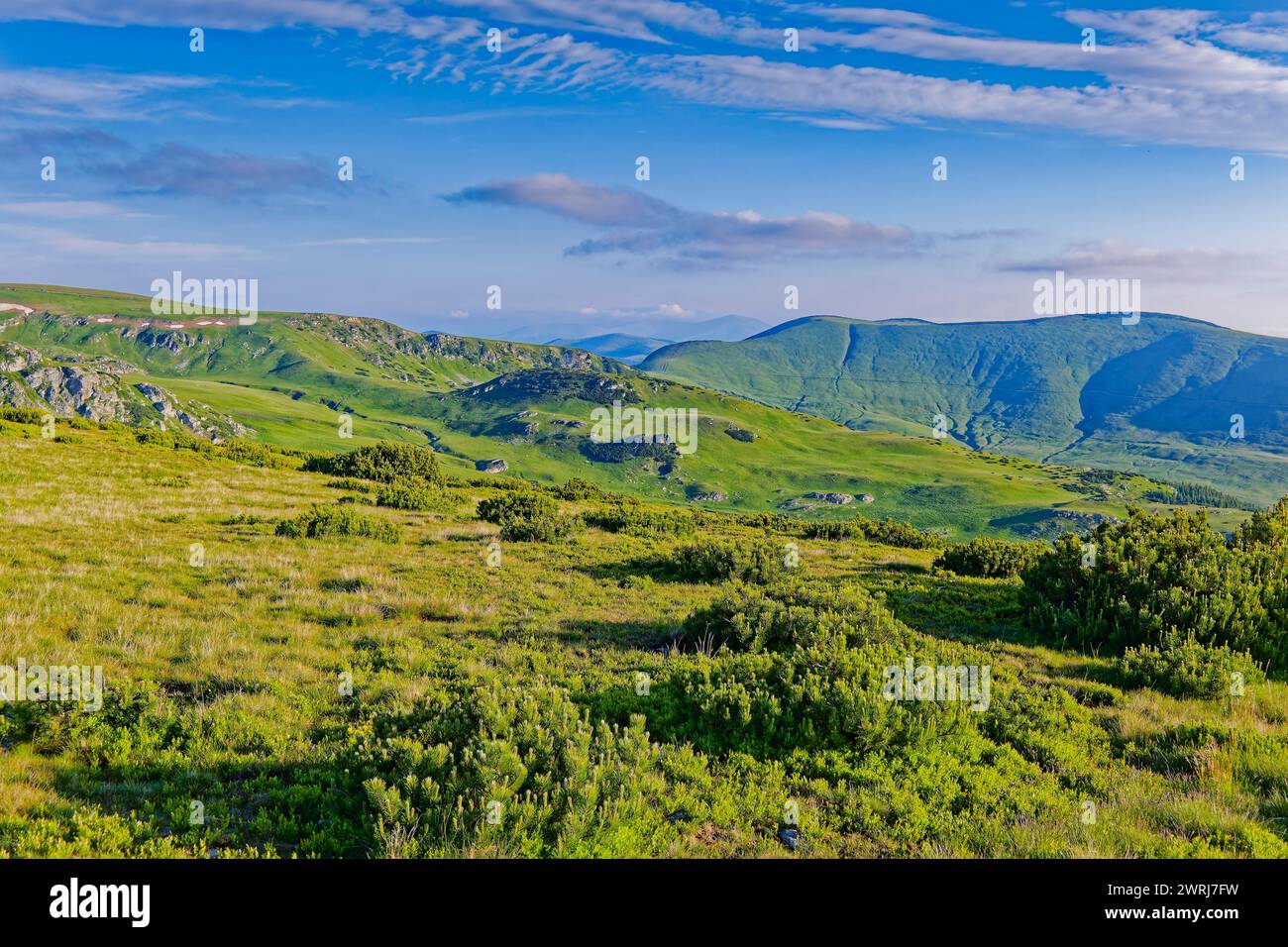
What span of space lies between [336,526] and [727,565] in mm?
12507

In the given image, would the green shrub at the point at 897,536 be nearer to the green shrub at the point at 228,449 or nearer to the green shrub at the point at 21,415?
the green shrub at the point at 228,449

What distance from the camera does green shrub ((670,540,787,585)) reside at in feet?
62.1

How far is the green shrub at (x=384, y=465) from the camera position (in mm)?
39344

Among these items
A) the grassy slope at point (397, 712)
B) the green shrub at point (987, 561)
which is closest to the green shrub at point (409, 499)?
the grassy slope at point (397, 712)

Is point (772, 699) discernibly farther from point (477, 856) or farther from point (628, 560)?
point (628, 560)

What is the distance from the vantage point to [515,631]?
43.3ft

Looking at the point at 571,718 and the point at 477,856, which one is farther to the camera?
the point at 571,718

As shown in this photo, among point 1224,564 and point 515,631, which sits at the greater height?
point 1224,564

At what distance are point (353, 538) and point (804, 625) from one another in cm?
1457

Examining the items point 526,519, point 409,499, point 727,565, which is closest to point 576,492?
point 409,499

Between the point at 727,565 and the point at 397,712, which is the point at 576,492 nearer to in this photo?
the point at 727,565

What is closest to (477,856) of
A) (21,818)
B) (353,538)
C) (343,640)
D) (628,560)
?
(21,818)

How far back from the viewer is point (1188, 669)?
11.3 meters
